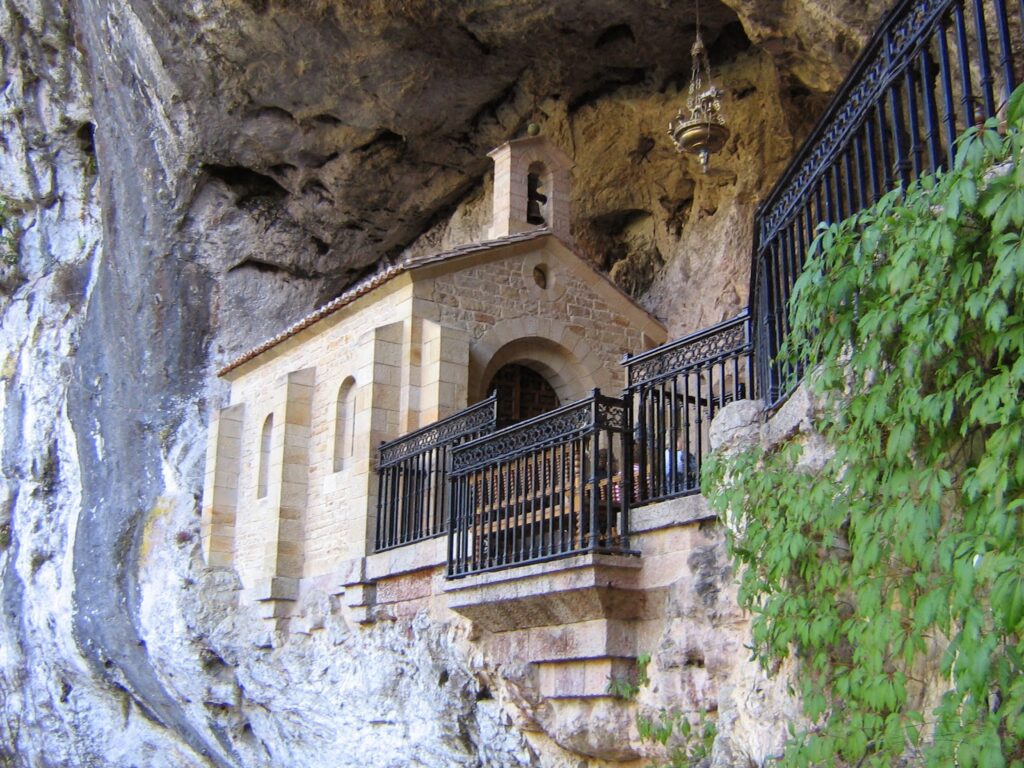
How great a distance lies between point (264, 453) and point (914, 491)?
1195cm

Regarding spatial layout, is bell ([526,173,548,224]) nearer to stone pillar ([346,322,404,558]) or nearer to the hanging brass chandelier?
stone pillar ([346,322,404,558])

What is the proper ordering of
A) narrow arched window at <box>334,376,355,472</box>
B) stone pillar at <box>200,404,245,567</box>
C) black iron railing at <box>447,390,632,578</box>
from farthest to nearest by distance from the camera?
stone pillar at <box>200,404,245,567</box> < narrow arched window at <box>334,376,355,472</box> < black iron railing at <box>447,390,632,578</box>

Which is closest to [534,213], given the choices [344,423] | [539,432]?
[344,423]

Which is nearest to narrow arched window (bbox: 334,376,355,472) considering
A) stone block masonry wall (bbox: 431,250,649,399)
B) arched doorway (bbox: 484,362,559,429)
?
stone block masonry wall (bbox: 431,250,649,399)

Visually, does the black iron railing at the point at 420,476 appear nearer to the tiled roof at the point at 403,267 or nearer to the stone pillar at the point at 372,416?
the stone pillar at the point at 372,416

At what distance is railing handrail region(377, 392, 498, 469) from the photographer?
34.7ft

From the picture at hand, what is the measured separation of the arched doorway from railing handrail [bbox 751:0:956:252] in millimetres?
7275

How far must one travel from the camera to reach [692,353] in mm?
8016

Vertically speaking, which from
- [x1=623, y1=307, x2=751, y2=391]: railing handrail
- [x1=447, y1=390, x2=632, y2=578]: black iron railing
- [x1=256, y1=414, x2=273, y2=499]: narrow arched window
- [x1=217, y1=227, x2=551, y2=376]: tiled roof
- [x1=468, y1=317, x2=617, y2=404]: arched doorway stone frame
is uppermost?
[x1=217, y1=227, x2=551, y2=376]: tiled roof

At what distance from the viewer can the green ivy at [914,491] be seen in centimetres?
385

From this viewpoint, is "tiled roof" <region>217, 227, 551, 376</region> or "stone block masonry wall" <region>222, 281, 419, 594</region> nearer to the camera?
"stone block masonry wall" <region>222, 281, 419, 594</region>

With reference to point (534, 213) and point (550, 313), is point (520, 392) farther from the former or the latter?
point (534, 213)

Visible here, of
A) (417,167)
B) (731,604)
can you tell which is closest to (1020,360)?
(731,604)

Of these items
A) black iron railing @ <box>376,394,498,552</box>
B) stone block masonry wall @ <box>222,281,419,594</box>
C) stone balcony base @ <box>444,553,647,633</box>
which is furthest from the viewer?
stone block masonry wall @ <box>222,281,419,594</box>
